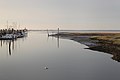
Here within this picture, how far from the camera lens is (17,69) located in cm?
3014

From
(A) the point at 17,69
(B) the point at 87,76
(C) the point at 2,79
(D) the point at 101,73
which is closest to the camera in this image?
(C) the point at 2,79

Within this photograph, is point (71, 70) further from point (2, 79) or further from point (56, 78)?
point (2, 79)

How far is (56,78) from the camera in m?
24.7

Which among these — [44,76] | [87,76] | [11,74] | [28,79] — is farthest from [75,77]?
[11,74]

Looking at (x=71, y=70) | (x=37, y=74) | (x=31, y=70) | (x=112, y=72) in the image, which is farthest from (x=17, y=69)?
(x=112, y=72)

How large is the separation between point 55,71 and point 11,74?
557 centimetres

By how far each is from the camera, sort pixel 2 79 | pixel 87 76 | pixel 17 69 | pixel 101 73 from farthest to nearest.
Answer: pixel 17 69 → pixel 101 73 → pixel 87 76 → pixel 2 79

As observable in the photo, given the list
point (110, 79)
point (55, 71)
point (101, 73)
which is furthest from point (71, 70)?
point (110, 79)

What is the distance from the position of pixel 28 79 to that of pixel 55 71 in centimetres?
506

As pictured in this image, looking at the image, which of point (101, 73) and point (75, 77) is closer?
point (75, 77)

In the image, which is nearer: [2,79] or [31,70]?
[2,79]

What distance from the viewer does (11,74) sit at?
88.3 ft

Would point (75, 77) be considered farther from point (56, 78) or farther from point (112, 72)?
point (112, 72)

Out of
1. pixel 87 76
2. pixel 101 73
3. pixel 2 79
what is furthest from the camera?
pixel 101 73
